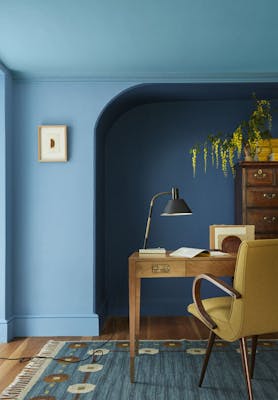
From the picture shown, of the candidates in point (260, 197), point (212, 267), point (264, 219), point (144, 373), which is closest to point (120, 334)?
point (144, 373)

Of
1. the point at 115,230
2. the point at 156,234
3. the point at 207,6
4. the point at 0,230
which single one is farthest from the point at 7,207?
the point at 207,6

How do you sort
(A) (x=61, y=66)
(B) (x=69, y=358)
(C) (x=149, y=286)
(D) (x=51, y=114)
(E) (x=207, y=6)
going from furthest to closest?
(C) (x=149, y=286), (D) (x=51, y=114), (A) (x=61, y=66), (B) (x=69, y=358), (E) (x=207, y=6)

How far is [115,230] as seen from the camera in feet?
15.6

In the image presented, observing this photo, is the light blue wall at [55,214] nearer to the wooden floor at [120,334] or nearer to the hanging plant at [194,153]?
the wooden floor at [120,334]

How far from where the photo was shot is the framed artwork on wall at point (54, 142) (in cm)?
402

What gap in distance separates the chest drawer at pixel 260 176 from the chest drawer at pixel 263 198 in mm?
67

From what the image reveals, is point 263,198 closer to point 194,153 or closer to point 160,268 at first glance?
point 194,153

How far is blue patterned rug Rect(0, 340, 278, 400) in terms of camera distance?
2.57 metres

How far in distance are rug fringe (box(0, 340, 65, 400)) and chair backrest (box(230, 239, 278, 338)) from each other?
1.36 m

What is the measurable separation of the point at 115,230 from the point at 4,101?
5.85 feet

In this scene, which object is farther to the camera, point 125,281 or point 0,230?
point 125,281

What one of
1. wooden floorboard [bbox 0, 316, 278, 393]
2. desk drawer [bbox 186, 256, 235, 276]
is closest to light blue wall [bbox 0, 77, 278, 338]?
wooden floorboard [bbox 0, 316, 278, 393]

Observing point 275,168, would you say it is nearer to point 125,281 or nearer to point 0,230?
point 125,281

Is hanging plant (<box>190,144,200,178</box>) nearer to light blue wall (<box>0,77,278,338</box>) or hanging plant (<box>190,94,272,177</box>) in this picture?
hanging plant (<box>190,94,272,177</box>)
